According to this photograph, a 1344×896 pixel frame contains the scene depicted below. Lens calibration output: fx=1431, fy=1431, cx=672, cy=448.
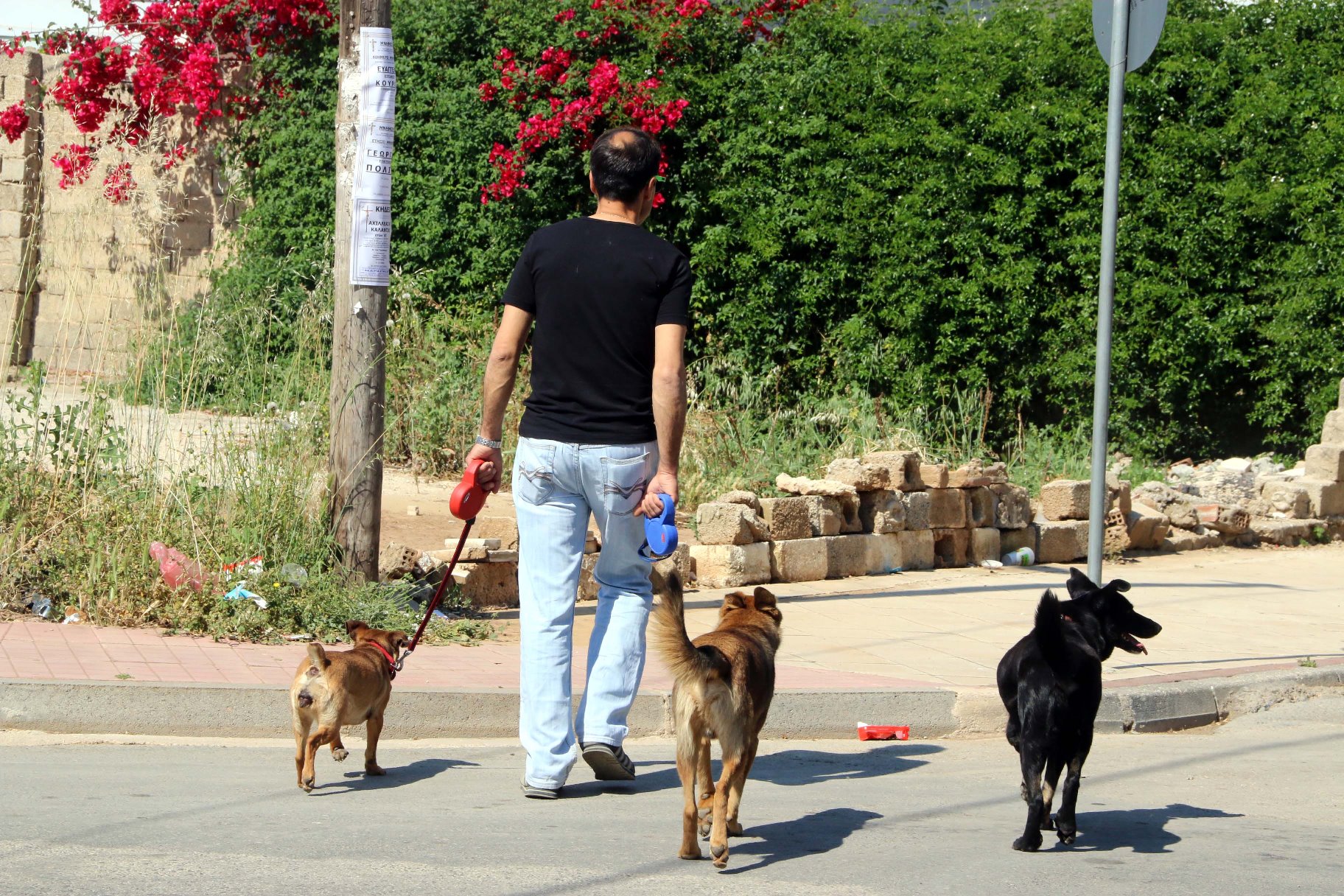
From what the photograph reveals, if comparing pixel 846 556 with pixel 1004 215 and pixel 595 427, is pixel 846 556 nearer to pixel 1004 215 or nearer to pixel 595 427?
pixel 1004 215

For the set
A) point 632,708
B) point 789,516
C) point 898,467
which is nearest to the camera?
point 632,708

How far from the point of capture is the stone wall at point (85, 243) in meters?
7.72

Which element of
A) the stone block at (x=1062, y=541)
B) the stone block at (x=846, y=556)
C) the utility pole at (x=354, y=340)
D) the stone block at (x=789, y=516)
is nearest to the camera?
the utility pole at (x=354, y=340)

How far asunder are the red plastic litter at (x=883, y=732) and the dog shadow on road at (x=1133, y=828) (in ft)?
4.46

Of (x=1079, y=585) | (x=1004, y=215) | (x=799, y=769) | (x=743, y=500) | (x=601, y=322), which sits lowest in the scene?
(x=799, y=769)

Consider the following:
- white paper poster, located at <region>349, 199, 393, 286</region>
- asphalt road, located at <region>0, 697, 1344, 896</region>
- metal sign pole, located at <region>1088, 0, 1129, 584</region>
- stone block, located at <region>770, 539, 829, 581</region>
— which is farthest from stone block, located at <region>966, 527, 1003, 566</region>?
white paper poster, located at <region>349, 199, 393, 286</region>

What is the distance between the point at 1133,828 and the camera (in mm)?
4859

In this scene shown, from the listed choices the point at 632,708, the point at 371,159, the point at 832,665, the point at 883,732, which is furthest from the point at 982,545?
the point at 371,159

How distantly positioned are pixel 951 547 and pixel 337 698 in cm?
699

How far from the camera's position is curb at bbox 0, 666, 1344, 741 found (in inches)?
223

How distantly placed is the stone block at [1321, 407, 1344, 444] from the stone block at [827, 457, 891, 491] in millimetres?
5236

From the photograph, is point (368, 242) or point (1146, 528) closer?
point (368, 242)

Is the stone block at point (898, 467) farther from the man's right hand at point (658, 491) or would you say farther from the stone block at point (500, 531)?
the man's right hand at point (658, 491)

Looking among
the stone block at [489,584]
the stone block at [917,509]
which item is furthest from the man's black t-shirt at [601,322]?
the stone block at [917,509]
